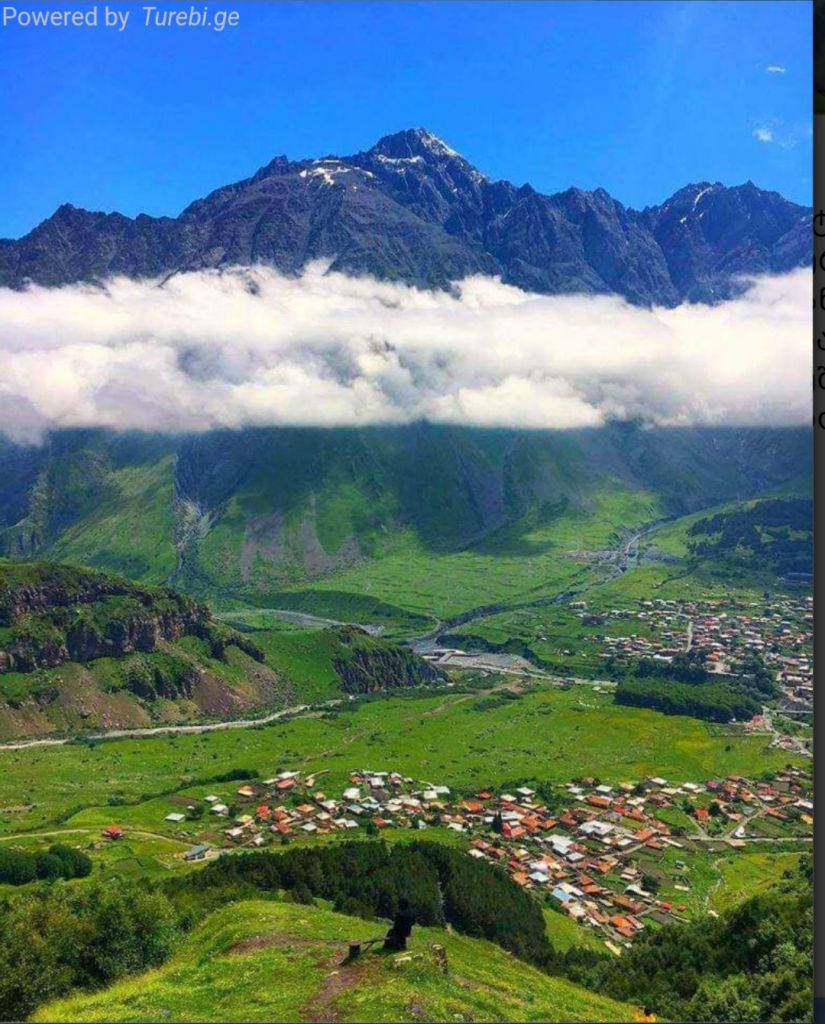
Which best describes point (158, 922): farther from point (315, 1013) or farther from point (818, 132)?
point (818, 132)

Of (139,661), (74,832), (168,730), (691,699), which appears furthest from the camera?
(139,661)

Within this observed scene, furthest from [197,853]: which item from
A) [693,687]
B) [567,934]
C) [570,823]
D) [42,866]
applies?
[693,687]

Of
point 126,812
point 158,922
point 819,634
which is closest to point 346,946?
point 158,922

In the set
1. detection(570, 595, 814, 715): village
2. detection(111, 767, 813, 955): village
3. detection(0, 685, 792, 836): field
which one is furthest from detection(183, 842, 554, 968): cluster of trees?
detection(570, 595, 814, 715): village

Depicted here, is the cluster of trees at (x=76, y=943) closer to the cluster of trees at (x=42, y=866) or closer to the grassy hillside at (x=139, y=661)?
the cluster of trees at (x=42, y=866)

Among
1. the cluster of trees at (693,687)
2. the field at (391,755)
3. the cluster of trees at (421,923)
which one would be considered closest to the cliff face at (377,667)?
the field at (391,755)

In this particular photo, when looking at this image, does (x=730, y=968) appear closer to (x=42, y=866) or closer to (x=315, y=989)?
(x=315, y=989)

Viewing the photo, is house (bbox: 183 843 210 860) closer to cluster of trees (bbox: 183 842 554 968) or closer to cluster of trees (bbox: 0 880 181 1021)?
cluster of trees (bbox: 183 842 554 968)
